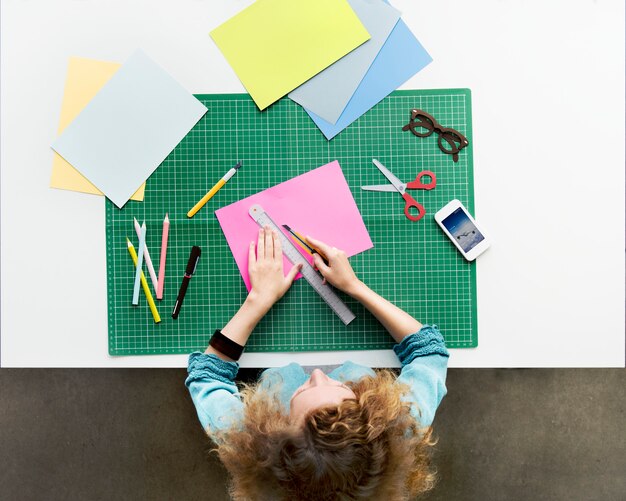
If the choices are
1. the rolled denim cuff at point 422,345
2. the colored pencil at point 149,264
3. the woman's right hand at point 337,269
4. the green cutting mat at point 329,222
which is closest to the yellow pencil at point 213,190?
the green cutting mat at point 329,222

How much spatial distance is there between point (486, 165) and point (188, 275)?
2.17 ft

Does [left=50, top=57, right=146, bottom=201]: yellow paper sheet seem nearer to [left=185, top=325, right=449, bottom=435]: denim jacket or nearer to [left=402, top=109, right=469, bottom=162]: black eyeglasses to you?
[left=185, top=325, right=449, bottom=435]: denim jacket

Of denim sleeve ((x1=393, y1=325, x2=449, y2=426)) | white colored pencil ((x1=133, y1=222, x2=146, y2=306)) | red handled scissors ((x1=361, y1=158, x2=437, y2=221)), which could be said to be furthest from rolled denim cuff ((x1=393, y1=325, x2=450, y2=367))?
white colored pencil ((x1=133, y1=222, x2=146, y2=306))

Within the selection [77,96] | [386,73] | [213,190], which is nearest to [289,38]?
[386,73]

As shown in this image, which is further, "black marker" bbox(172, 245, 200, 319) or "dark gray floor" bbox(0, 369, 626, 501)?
"dark gray floor" bbox(0, 369, 626, 501)

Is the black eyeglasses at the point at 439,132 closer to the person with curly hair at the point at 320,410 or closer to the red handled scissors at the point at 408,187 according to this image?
the red handled scissors at the point at 408,187

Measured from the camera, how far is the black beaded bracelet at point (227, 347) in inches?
36.9

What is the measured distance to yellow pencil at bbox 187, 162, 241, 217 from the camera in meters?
0.99

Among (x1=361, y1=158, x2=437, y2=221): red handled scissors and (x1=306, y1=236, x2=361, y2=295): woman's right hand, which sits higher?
(x1=361, y1=158, x2=437, y2=221): red handled scissors

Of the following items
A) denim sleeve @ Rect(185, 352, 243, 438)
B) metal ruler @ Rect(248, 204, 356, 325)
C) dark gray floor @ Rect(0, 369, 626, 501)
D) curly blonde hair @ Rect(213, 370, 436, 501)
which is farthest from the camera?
dark gray floor @ Rect(0, 369, 626, 501)

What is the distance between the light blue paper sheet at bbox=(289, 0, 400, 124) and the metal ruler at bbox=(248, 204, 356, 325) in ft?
0.80

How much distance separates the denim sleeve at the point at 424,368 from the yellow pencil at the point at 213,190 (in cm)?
49

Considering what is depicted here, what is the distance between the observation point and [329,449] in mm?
722

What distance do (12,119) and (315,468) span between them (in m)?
0.91
